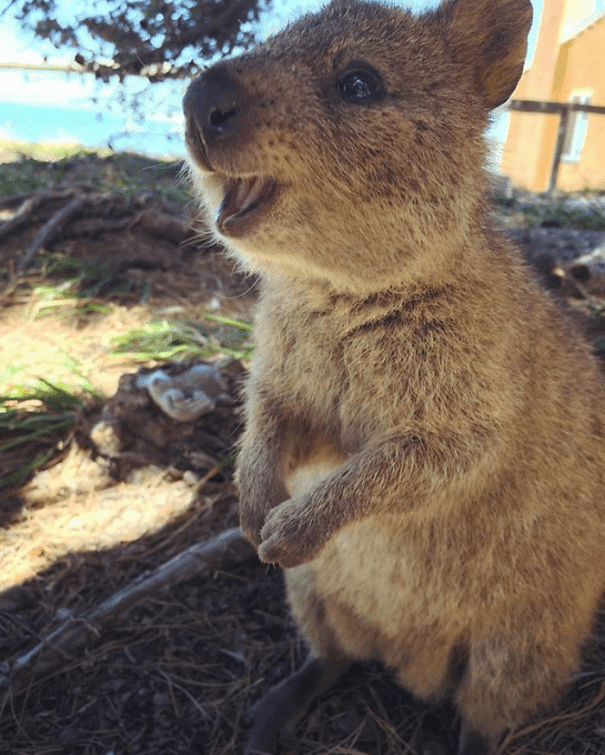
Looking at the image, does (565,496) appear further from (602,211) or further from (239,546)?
(602,211)

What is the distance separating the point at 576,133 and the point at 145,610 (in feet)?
37.6

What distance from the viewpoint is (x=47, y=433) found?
3.56 meters

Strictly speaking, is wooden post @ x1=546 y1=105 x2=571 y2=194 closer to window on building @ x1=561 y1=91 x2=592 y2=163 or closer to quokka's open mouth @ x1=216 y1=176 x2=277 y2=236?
window on building @ x1=561 y1=91 x2=592 y2=163

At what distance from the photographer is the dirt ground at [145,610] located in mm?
2350

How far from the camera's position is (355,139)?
5.82 ft

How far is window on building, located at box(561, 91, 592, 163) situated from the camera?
11508mm

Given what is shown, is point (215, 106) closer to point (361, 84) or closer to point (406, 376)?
point (361, 84)

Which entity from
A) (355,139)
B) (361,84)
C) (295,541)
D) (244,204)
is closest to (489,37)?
(361,84)

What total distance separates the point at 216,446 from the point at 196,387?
1.06 ft

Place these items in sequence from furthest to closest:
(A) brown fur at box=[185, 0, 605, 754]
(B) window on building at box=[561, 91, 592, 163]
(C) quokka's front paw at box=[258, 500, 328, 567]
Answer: (B) window on building at box=[561, 91, 592, 163]
(C) quokka's front paw at box=[258, 500, 328, 567]
(A) brown fur at box=[185, 0, 605, 754]

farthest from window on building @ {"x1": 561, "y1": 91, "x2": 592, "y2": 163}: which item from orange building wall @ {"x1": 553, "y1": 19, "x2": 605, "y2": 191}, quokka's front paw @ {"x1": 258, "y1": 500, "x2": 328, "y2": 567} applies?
quokka's front paw @ {"x1": 258, "y1": 500, "x2": 328, "y2": 567}

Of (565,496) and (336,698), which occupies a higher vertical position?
(565,496)

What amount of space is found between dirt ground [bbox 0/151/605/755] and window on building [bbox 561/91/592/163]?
8.63m

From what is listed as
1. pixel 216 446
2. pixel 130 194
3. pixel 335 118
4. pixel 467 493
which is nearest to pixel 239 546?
pixel 216 446
